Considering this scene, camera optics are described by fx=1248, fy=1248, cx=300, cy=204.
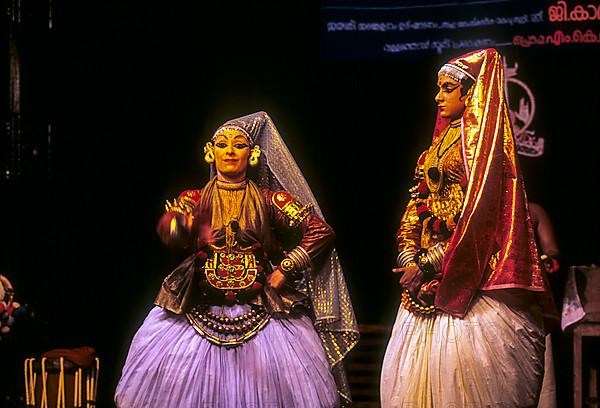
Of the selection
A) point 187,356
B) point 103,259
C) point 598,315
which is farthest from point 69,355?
point 598,315

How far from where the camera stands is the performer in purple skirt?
5.18 metres

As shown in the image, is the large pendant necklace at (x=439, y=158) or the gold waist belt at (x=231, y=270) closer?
the large pendant necklace at (x=439, y=158)

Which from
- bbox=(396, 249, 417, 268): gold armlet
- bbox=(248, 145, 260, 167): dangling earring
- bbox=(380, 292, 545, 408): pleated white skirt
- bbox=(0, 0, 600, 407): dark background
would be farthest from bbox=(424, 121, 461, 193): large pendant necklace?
bbox=(0, 0, 600, 407): dark background

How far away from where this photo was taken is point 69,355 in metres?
6.14

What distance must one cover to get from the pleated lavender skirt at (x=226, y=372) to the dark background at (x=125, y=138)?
143 centimetres

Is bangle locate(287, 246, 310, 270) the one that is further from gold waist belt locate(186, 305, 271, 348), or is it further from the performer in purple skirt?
gold waist belt locate(186, 305, 271, 348)

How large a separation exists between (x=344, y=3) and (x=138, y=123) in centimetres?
133

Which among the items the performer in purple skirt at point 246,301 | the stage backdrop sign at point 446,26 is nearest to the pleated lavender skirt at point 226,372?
the performer in purple skirt at point 246,301

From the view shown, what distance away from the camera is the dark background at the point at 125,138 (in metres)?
6.62

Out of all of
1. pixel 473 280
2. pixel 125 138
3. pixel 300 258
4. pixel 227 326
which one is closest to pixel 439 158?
pixel 473 280

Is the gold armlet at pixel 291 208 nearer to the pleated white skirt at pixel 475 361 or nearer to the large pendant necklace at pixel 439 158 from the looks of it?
the large pendant necklace at pixel 439 158

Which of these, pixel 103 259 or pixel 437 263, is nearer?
pixel 437 263

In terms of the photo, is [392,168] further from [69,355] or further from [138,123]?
[69,355]

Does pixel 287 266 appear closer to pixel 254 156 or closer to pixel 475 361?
pixel 254 156
